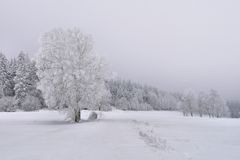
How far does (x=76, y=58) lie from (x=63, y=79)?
358 cm

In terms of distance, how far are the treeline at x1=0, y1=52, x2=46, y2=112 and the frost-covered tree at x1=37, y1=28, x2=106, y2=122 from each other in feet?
125

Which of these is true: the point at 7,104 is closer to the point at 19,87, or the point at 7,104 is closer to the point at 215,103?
the point at 19,87

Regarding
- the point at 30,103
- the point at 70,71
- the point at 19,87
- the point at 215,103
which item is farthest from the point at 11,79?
the point at 215,103

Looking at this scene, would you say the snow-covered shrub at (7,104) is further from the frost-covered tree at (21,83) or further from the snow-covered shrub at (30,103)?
the snow-covered shrub at (30,103)

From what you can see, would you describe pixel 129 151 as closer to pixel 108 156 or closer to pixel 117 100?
pixel 108 156

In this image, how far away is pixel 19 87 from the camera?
2817 inches

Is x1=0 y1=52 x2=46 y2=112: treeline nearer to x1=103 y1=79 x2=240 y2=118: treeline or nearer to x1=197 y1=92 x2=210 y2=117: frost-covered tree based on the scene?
x1=103 y1=79 x2=240 y2=118: treeline

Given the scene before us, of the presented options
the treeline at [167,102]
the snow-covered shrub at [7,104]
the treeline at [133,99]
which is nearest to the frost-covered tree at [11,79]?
the snow-covered shrub at [7,104]

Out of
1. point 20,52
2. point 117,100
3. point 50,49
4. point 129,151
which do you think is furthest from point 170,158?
point 117,100

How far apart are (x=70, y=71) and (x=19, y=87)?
1752 inches

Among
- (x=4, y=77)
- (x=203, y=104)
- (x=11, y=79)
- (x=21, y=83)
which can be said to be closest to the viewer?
(x=21, y=83)

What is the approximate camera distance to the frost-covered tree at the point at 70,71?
106 feet

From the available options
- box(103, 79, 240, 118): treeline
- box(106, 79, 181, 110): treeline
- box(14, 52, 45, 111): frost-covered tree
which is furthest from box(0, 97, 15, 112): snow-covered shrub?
box(106, 79, 181, 110): treeline

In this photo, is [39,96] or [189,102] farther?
[189,102]
